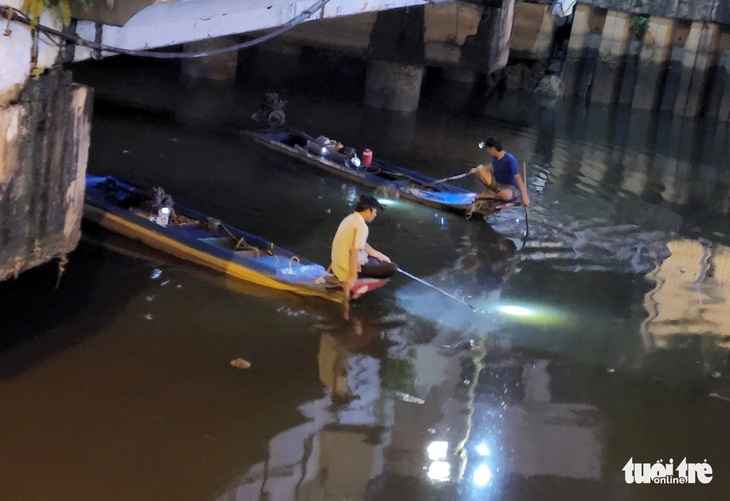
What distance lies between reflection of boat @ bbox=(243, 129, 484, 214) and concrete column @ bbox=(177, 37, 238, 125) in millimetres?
3437

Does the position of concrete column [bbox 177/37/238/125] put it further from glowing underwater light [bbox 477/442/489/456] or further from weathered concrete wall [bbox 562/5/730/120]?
glowing underwater light [bbox 477/442/489/456]

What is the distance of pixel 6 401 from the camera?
19.7ft

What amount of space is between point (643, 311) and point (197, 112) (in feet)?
36.0

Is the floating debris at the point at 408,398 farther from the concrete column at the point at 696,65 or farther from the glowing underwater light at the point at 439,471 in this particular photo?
the concrete column at the point at 696,65

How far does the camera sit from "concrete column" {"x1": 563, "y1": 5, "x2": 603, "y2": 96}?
2570 cm

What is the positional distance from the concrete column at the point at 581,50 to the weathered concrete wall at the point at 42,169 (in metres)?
21.4

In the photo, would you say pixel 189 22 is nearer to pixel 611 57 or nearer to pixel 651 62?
pixel 611 57

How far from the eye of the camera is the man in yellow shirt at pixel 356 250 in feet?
26.3

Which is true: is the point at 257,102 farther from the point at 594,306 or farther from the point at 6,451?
the point at 6,451

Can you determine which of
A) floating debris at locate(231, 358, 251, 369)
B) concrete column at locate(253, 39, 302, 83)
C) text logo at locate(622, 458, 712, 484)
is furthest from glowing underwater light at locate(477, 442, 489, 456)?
concrete column at locate(253, 39, 302, 83)

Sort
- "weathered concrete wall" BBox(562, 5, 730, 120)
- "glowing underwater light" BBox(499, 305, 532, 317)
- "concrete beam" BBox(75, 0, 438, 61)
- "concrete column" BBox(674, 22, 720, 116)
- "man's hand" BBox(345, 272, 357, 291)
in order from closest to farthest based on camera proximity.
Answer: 1. "concrete beam" BBox(75, 0, 438, 61)
2. "man's hand" BBox(345, 272, 357, 291)
3. "glowing underwater light" BBox(499, 305, 532, 317)
4. "concrete column" BBox(674, 22, 720, 116)
5. "weathered concrete wall" BBox(562, 5, 730, 120)

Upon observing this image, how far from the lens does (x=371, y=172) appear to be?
1334 centimetres

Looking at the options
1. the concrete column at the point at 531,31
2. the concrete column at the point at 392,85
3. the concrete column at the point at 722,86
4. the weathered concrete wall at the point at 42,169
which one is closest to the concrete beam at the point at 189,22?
the weathered concrete wall at the point at 42,169

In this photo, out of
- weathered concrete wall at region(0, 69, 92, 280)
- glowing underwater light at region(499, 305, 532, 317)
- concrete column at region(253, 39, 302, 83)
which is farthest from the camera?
concrete column at region(253, 39, 302, 83)
